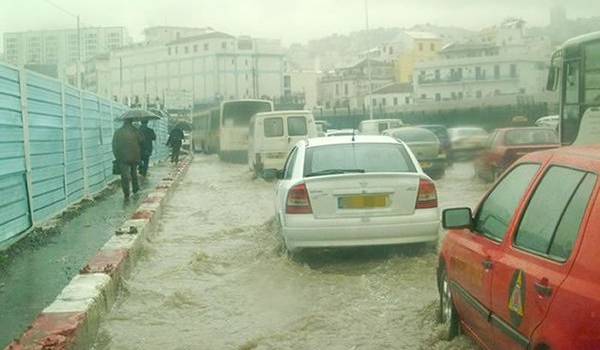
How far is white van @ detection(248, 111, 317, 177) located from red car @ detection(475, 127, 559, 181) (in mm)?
7612

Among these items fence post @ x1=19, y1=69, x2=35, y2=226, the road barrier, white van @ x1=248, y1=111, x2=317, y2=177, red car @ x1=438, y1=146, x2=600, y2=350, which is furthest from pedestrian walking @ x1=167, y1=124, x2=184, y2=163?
red car @ x1=438, y1=146, x2=600, y2=350

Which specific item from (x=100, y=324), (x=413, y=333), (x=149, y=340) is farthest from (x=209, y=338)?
(x=413, y=333)

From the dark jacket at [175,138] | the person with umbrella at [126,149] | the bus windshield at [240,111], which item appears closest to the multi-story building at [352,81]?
the bus windshield at [240,111]

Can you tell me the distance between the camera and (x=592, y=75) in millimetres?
13344

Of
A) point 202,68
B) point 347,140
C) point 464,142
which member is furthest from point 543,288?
point 202,68

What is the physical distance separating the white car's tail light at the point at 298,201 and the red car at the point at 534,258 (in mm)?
3437

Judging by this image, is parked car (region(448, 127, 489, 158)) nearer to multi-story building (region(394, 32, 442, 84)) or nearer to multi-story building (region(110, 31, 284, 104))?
multi-story building (region(110, 31, 284, 104))

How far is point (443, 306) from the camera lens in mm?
5945

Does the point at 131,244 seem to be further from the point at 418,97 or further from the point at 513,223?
the point at 418,97

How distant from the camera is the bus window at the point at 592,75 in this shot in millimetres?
13242

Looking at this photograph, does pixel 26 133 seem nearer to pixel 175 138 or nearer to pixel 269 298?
pixel 269 298

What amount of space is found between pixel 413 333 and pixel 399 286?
1761 millimetres

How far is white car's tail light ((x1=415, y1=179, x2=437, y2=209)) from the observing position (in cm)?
885

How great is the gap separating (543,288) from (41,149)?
9248 mm
